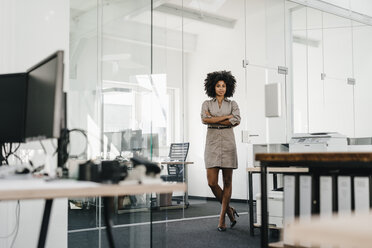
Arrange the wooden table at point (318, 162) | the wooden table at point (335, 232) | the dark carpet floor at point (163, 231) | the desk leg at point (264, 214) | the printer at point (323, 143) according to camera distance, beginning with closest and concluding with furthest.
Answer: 1. the wooden table at point (335, 232)
2. the wooden table at point (318, 162)
3. the desk leg at point (264, 214)
4. the dark carpet floor at point (163, 231)
5. the printer at point (323, 143)

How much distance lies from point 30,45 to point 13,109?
89cm

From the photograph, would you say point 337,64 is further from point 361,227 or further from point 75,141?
point 361,227

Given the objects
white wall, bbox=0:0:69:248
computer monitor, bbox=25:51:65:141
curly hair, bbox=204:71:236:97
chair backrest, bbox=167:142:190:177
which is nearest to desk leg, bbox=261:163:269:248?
computer monitor, bbox=25:51:65:141

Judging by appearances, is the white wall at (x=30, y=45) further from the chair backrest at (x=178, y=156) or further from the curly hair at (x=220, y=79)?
the chair backrest at (x=178, y=156)

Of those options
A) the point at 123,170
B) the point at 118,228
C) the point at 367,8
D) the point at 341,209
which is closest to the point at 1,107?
the point at 123,170

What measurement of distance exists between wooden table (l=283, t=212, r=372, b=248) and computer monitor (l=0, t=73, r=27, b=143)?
77.1 inches

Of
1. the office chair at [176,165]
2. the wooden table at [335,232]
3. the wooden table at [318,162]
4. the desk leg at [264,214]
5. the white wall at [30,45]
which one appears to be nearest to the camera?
the wooden table at [335,232]

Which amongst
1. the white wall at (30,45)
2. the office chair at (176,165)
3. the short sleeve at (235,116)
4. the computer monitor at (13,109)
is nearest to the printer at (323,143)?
the short sleeve at (235,116)

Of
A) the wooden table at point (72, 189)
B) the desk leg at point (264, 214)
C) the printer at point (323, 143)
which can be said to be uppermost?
the printer at point (323, 143)

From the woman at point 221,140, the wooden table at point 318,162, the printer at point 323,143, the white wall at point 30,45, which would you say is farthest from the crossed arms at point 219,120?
the wooden table at point 318,162

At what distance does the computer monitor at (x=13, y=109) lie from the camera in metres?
2.26

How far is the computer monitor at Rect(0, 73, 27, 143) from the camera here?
226cm

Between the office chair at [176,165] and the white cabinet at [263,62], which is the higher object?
the white cabinet at [263,62]

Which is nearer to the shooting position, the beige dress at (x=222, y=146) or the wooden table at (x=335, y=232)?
the wooden table at (x=335, y=232)
